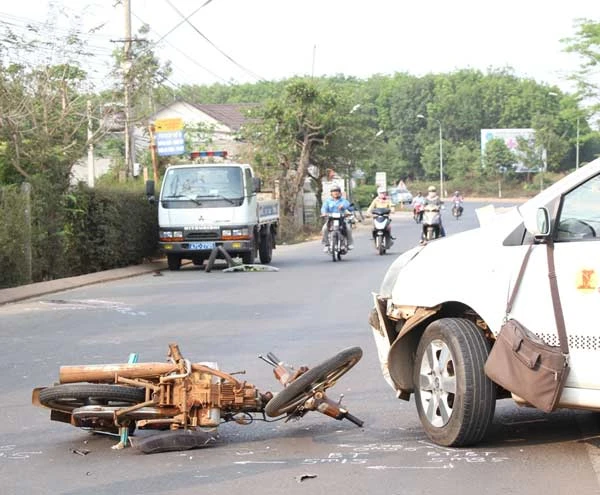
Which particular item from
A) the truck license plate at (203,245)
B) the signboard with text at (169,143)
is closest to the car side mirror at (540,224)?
the truck license plate at (203,245)

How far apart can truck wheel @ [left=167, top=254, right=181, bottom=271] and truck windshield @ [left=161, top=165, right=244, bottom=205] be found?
130cm

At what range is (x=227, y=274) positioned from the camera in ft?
75.5

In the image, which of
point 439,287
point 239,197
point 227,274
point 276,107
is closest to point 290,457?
point 439,287

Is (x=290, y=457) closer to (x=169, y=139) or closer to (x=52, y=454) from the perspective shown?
(x=52, y=454)

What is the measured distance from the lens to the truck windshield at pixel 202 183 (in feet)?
80.6

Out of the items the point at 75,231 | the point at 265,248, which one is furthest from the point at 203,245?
the point at 75,231

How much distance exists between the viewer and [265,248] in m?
26.4

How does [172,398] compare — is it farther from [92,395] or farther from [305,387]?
[305,387]

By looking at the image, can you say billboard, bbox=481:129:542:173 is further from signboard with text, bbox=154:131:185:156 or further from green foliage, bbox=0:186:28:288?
green foliage, bbox=0:186:28:288

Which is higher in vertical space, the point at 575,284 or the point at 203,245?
the point at 575,284

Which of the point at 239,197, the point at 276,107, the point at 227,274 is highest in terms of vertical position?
the point at 276,107

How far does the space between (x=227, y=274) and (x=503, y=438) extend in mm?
16354

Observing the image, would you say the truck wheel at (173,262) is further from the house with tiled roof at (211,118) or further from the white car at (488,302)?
the house with tiled roof at (211,118)

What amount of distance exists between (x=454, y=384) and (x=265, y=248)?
20053 millimetres
